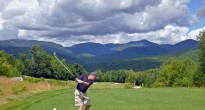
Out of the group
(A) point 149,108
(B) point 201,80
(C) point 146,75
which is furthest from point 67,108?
(C) point 146,75

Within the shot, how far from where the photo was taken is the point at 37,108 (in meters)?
16.2

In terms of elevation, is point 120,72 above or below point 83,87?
above

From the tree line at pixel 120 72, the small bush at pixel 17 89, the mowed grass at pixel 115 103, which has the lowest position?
the mowed grass at pixel 115 103

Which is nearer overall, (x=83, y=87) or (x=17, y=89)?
(x=83, y=87)

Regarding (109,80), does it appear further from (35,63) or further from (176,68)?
(176,68)

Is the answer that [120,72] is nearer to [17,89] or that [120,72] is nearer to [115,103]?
[17,89]

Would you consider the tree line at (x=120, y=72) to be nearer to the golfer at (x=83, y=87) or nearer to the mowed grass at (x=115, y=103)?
the mowed grass at (x=115, y=103)

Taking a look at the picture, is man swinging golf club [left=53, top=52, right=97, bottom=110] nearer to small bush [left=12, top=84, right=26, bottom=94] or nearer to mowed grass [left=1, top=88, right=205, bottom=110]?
mowed grass [left=1, top=88, right=205, bottom=110]

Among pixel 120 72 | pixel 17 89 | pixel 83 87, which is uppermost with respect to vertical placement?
pixel 120 72

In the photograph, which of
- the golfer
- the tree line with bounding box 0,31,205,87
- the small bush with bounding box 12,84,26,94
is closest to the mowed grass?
the small bush with bounding box 12,84,26,94

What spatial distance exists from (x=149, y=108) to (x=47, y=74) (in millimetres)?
107612

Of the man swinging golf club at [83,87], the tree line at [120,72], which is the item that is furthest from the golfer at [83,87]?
the tree line at [120,72]

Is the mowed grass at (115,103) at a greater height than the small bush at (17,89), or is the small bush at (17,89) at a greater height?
the small bush at (17,89)

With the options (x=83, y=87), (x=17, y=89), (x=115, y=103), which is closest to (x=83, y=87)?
(x=83, y=87)
